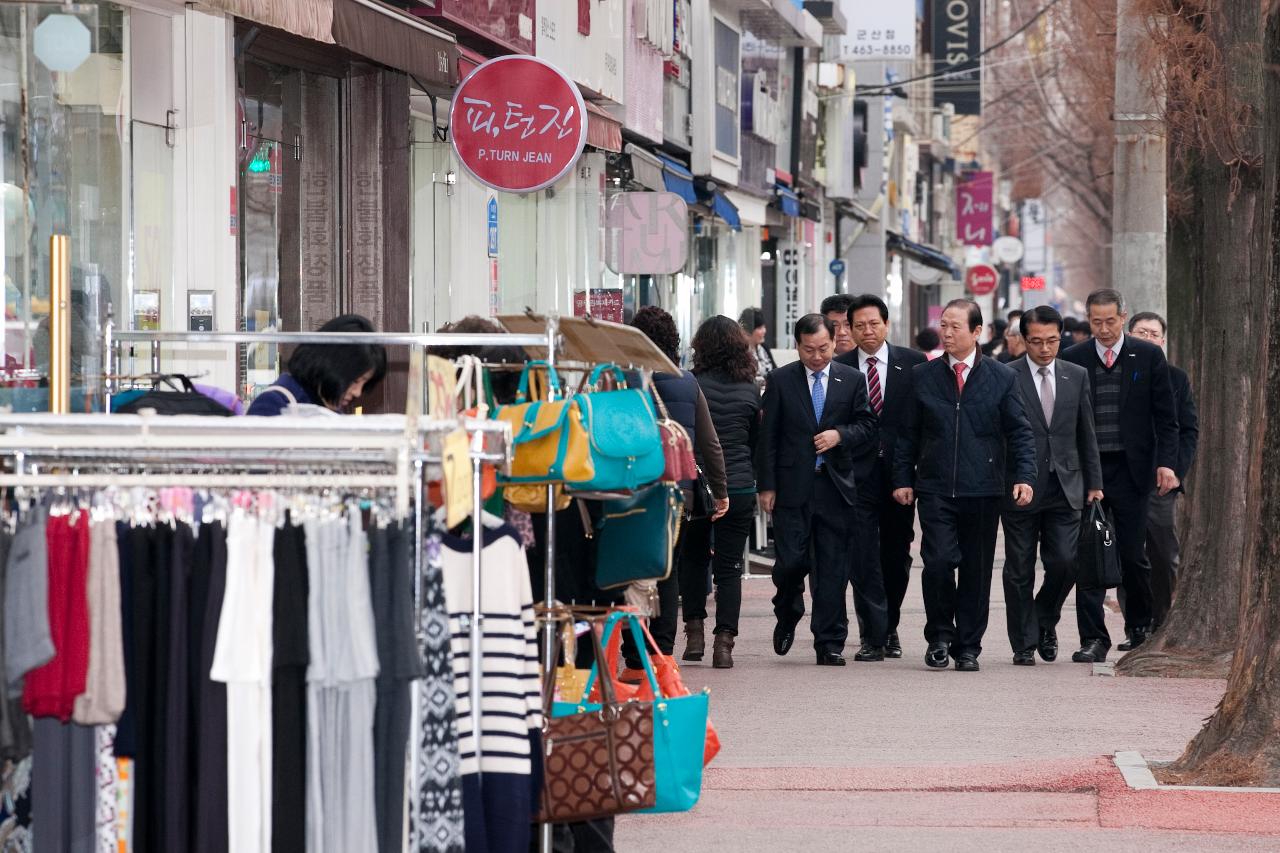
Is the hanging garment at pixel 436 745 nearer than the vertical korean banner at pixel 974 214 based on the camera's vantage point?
Yes

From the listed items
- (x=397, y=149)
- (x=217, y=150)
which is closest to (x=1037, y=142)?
(x=397, y=149)

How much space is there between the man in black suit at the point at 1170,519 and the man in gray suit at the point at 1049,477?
23.3 inches

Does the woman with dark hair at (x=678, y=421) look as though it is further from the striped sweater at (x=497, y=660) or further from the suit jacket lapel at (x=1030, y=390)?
the striped sweater at (x=497, y=660)

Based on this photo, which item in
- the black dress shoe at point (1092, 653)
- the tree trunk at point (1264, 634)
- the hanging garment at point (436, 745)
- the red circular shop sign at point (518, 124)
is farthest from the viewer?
the black dress shoe at point (1092, 653)

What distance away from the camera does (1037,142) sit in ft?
185

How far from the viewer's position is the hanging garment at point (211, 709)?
17.9 ft

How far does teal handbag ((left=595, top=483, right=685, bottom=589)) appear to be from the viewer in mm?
7434

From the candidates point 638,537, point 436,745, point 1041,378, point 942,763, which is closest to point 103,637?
point 436,745

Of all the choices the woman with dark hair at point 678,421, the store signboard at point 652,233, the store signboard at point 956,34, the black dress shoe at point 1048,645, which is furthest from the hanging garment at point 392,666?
the store signboard at point 956,34

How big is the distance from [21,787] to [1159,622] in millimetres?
9344

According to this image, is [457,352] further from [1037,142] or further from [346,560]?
[1037,142]

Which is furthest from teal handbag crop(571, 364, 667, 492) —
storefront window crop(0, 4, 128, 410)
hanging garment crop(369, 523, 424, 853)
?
storefront window crop(0, 4, 128, 410)

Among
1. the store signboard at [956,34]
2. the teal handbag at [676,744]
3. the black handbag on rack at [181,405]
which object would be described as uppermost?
the store signboard at [956,34]

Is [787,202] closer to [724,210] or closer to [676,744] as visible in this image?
[724,210]
